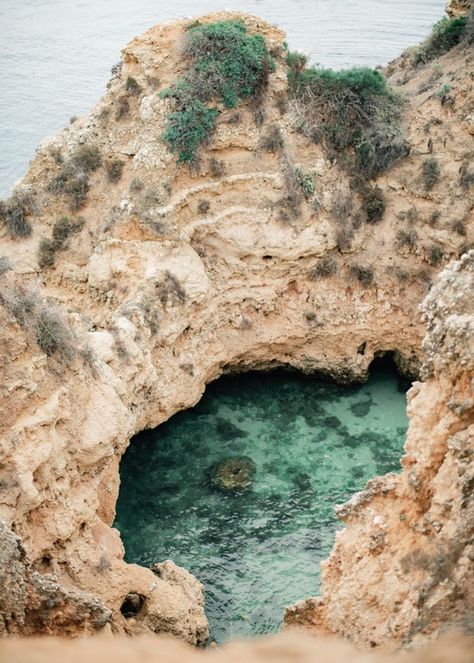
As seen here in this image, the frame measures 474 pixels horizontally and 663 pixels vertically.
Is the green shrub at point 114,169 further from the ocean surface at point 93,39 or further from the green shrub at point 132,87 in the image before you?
the ocean surface at point 93,39

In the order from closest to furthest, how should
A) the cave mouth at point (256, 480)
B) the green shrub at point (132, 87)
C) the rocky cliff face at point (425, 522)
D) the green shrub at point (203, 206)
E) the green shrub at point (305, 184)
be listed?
the rocky cliff face at point (425, 522)
the cave mouth at point (256, 480)
the green shrub at point (203, 206)
the green shrub at point (305, 184)
the green shrub at point (132, 87)

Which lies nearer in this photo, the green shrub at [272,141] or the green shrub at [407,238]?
the green shrub at [272,141]

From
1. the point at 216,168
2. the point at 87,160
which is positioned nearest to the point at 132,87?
the point at 87,160

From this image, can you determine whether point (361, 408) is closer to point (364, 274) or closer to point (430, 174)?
point (364, 274)

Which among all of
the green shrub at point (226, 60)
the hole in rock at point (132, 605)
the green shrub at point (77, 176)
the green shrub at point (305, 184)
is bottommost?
the hole in rock at point (132, 605)

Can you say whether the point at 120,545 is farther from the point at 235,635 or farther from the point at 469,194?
the point at 469,194

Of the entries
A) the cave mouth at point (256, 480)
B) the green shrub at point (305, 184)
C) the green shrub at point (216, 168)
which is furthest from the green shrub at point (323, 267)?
the green shrub at point (216, 168)

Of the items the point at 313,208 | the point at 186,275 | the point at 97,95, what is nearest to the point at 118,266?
the point at 186,275
